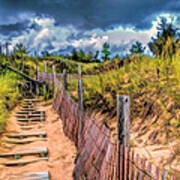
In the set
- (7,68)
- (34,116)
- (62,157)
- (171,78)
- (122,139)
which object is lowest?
(62,157)

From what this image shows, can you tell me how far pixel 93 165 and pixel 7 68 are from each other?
8856 millimetres

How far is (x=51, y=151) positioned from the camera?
4727 millimetres

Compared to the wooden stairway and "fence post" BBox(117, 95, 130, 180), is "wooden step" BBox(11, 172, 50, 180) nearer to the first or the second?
the wooden stairway

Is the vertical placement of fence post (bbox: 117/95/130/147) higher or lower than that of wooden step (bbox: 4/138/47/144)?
higher

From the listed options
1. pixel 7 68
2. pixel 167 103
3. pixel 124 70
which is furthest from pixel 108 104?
pixel 7 68

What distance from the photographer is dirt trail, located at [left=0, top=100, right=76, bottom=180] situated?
3.79 meters

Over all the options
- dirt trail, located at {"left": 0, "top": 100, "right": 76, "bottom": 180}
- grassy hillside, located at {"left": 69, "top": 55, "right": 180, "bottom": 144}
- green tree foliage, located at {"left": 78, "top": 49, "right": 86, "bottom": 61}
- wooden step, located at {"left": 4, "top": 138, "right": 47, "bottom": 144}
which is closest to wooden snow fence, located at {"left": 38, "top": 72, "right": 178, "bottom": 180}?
dirt trail, located at {"left": 0, "top": 100, "right": 76, "bottom": 180}

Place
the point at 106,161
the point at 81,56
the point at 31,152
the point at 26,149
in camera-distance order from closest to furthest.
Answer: the point at 106,161, the point at 31,152, the point at 26,149, the point at 81,56

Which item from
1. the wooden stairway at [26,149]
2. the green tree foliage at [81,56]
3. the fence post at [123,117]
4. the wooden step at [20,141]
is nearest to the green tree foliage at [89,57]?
the green tree foliage at [81,56]

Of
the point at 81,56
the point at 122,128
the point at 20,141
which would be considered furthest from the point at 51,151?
the point at 81,56

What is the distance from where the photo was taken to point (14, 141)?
5039 millimetres

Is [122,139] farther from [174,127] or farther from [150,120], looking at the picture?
[150,120]

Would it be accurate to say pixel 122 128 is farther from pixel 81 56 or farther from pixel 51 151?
pixel 81 56

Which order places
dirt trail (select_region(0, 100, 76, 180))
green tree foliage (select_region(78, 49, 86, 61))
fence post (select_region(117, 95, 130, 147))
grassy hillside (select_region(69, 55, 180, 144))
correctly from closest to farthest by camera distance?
1. fence post (select_region(117, 95, 130, 147))
2. grassy hillside (select_region(69, 55, 180, 144))
3. dirt trail (select_region(0, 100, 76, 180))
4. green tree foliage (select_region(78, 49, 86, 61))
